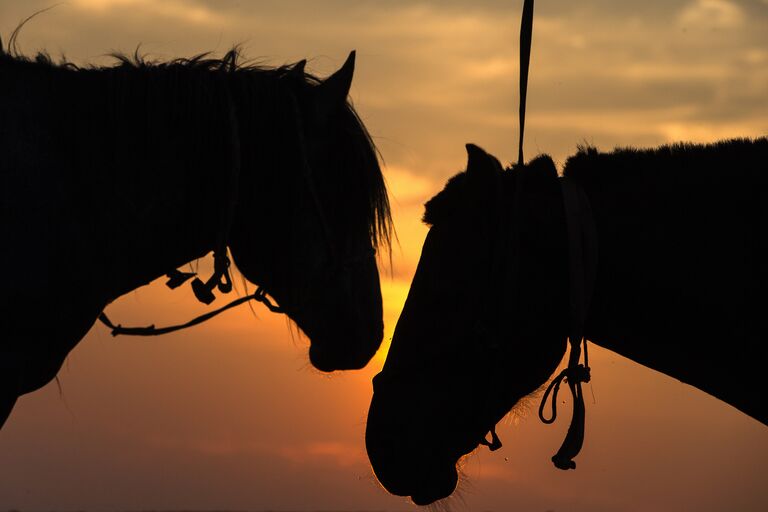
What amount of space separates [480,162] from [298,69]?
1153 millimetres

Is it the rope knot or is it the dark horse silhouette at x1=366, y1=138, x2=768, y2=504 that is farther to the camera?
the rope knot

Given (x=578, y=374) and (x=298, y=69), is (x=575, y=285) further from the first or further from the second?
(x=298, y=69)

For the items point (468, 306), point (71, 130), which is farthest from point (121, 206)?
point (468, 306)

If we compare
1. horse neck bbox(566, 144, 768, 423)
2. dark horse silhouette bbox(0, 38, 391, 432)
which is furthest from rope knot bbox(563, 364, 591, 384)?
dark horse silhouette bbox(0, 38, 391, 432)

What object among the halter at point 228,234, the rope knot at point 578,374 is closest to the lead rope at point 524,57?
the rope knot at point 578,374

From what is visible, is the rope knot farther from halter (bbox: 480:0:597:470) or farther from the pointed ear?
the pointed ear

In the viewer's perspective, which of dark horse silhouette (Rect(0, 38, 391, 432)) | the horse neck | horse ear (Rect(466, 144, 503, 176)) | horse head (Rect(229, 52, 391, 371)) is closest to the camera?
the horse neck

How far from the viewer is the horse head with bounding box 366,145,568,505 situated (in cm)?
512

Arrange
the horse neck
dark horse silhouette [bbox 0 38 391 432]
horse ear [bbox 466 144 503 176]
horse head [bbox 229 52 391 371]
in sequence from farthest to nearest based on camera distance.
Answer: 1. horse head [bbox 229 52 391 371]
2. dark horse silhouette [bbox 0 38 391 432]
3. horse ear [bbox 466 144 503 176]
4. the horse neck

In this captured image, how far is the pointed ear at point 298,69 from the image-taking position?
582 cm

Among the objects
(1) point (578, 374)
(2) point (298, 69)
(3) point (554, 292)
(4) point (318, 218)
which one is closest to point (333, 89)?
(2) point (298, 69)

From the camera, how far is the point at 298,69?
5.84 metres

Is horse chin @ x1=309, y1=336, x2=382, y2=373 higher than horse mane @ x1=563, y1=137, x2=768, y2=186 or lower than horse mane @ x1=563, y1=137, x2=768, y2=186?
lower

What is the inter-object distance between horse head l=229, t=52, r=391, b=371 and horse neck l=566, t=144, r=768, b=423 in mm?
1070
